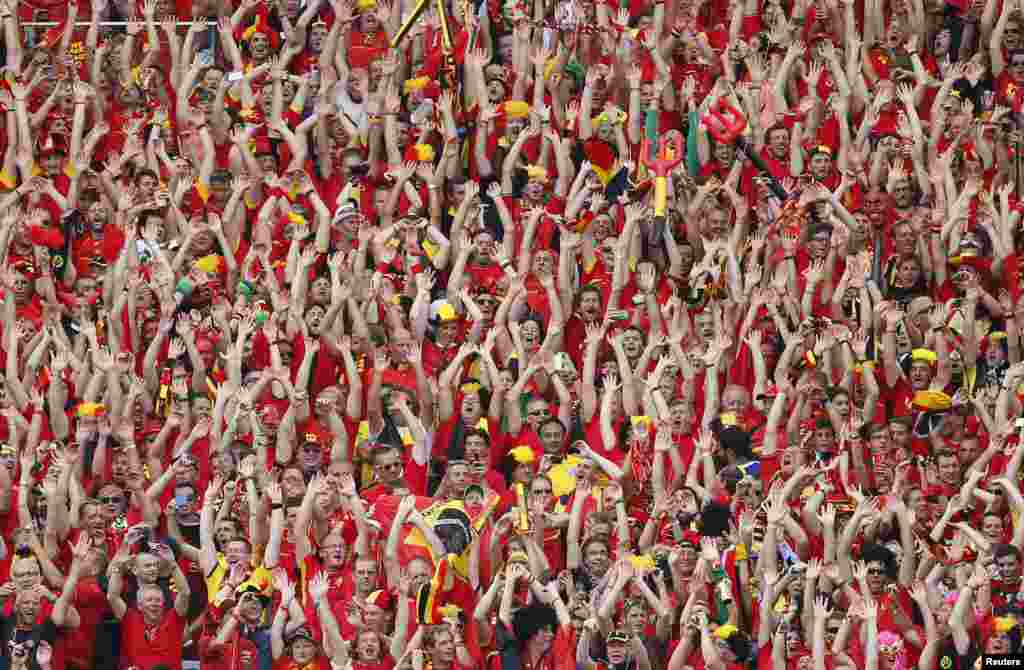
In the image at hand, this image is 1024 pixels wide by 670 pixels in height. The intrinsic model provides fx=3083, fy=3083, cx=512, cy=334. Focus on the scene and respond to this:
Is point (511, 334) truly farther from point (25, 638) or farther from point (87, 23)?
point (87, 23)

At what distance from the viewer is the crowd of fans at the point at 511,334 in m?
15.2

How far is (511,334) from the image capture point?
16.7 m

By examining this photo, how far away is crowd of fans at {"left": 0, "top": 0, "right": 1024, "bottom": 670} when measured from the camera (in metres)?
15.2

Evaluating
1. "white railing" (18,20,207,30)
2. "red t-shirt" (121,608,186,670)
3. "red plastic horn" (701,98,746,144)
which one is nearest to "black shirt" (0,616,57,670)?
"red t-shirt" (121,608,186,670)

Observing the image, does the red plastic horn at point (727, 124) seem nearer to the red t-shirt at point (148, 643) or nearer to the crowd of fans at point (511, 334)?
the crowd of fans at point (511, 334)

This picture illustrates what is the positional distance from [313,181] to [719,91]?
7.91ft

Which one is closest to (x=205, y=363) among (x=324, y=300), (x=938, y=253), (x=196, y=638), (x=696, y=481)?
(x=324, y=300)

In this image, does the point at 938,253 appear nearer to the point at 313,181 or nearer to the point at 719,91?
the point at 719,91

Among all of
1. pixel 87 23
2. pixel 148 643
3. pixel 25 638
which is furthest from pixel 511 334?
pixel 87 23

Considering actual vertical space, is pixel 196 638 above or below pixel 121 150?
below

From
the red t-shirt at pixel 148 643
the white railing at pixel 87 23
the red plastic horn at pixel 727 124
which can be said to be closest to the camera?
the red t-shirt at pixel 148 643

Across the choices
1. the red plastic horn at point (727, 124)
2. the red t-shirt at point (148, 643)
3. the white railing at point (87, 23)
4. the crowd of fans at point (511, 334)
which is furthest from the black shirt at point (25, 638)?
the red plastic horn at point (727, 124)

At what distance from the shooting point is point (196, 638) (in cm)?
1556

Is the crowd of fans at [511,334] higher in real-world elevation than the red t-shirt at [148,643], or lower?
higher
